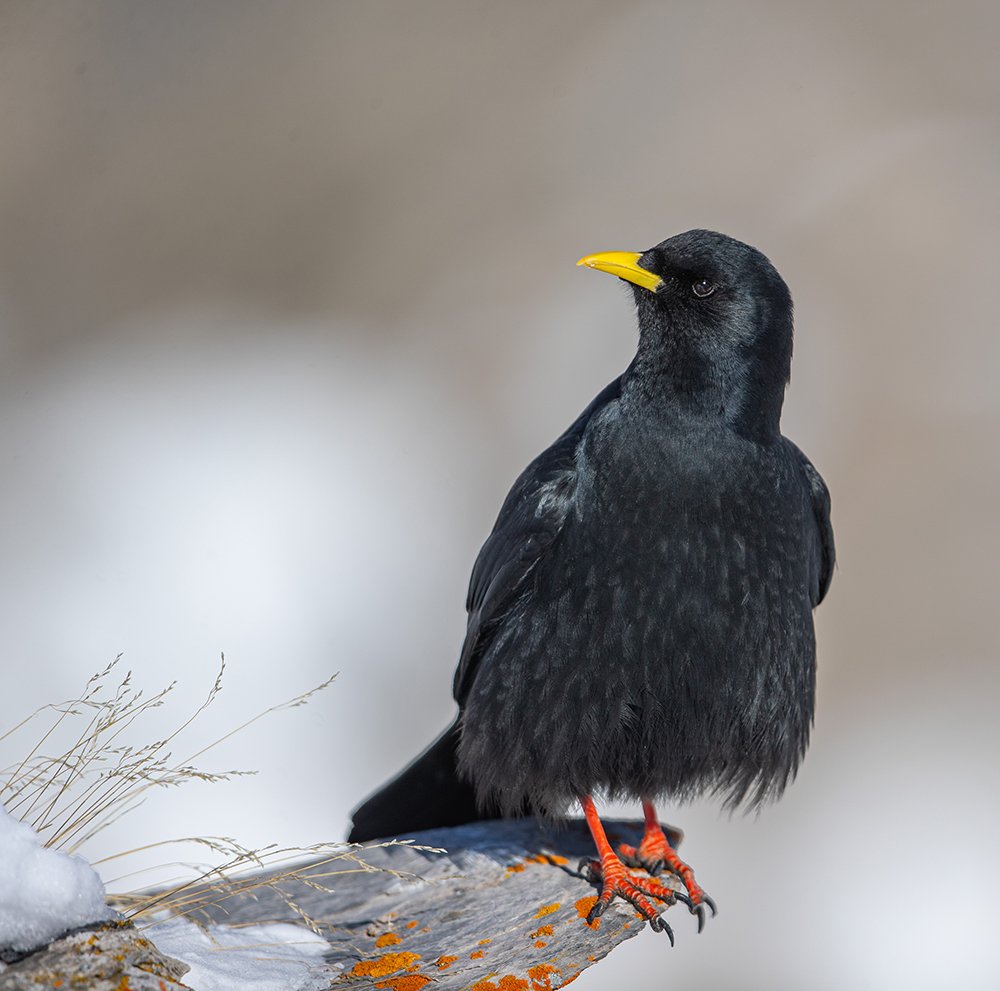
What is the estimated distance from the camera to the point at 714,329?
4.88m

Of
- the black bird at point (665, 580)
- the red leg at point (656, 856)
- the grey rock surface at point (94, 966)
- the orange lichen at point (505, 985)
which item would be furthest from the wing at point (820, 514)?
the grey rock surface at point (94, 966)

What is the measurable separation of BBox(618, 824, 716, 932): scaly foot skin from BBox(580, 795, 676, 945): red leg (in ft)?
0.60

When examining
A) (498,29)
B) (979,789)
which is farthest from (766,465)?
(498,29)

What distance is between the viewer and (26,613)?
11.4 metres

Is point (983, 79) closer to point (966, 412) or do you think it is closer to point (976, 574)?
point (966, 412)

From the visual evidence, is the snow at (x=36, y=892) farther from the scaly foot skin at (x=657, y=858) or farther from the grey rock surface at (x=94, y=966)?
the scaly foot skin at (x=657, y=858)

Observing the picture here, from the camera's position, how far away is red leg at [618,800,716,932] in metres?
5.25

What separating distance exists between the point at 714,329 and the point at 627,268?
1.48 feet

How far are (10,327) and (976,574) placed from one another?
1180cm

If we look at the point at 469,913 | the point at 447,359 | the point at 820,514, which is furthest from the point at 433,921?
the point at 447,359

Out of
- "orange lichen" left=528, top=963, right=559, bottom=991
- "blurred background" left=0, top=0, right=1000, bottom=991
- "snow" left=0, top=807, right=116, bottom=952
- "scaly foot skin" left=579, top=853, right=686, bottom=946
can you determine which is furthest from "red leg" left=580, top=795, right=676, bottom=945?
"blurred background" left=0, top=0, right=1000, bottom=991

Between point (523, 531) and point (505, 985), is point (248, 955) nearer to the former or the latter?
point (505, 985)

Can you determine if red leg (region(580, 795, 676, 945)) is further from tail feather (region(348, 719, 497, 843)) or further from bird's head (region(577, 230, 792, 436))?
bird's head (region(577, 230, 792, 436))

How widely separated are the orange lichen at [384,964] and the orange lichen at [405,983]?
0.10m
